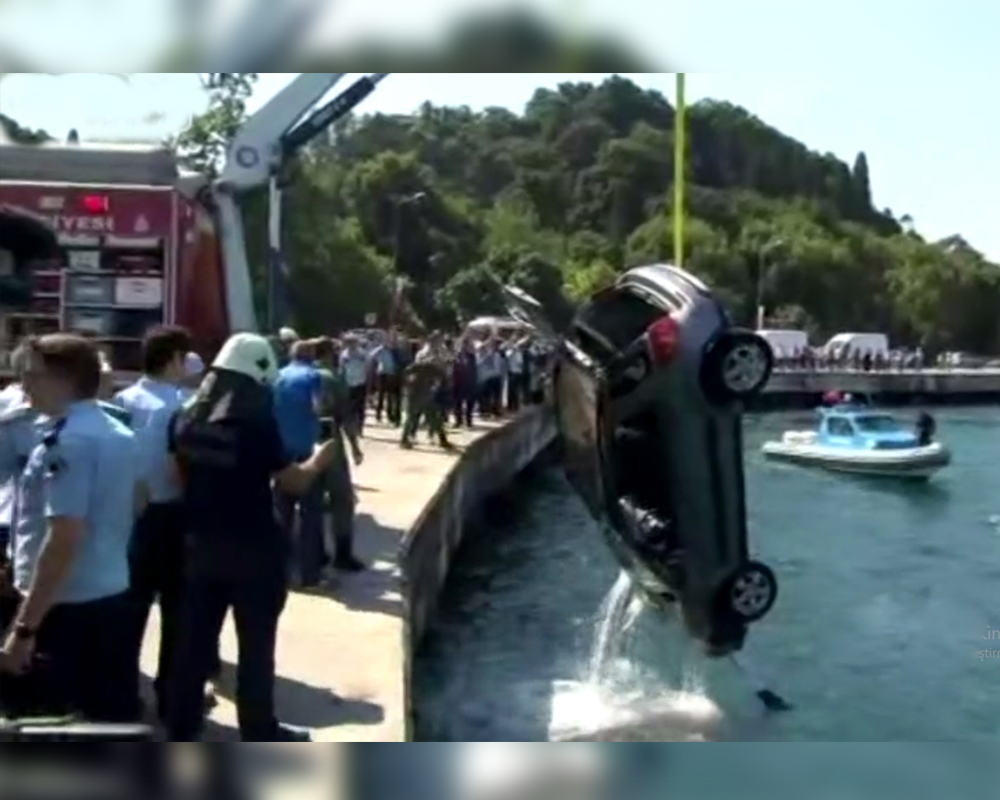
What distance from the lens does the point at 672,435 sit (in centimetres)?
791

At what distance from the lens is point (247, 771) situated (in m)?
3.71

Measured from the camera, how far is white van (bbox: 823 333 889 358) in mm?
32344

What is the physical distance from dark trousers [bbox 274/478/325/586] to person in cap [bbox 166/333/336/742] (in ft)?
10.6

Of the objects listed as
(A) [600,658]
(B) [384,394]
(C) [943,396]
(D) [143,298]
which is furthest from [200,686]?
(C) [943,396]

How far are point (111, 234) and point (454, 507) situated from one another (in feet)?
28.3

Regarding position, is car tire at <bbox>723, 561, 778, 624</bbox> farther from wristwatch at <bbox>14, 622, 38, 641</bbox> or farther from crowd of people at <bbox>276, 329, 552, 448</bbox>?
crowd of people at <bbox>276, 329, 552, 448</bbox>

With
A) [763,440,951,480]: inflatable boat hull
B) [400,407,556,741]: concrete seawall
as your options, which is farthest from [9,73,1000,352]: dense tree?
[763,440,951,480]: inflatable boat hull

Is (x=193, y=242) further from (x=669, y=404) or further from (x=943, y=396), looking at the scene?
(x=943, y=396)

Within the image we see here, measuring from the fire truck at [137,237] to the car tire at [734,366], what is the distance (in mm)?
2589

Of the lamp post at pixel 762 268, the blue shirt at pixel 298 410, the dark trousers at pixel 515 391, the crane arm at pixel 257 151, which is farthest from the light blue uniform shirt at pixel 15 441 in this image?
the dark trousers at pixel 515 391

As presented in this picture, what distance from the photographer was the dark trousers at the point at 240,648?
5660 millimetres

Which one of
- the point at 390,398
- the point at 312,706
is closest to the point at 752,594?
the point at 312,706

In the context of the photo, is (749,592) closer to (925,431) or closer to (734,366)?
(734,366)

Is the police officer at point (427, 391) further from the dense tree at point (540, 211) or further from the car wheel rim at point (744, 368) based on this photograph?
the car wheel rim at point (744, 368)
